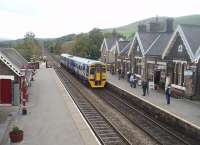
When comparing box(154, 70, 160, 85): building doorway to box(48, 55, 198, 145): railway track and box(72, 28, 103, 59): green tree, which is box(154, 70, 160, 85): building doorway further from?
box(72, 28, 103, 59): green tree

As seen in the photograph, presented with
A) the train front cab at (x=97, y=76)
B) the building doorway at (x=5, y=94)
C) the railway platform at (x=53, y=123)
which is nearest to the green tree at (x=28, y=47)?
the train front cab at (x=97, y=76)

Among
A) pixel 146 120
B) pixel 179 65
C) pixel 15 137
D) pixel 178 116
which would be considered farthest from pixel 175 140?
pixel 179 65

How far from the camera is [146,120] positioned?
2519 centimetres

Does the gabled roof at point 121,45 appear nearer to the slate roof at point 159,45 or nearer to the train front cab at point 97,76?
the slate roof at point 159,45

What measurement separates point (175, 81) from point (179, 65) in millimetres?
1635

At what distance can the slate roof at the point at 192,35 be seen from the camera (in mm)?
30670

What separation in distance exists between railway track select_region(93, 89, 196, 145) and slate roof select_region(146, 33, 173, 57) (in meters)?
6.37

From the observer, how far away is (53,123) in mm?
22734

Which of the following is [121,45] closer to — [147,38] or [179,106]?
[147,38]

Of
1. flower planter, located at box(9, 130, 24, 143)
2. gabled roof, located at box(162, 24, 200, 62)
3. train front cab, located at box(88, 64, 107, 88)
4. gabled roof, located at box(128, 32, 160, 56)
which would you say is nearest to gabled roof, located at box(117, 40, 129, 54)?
gabled roof, located at box(128, 32, 160, 56)

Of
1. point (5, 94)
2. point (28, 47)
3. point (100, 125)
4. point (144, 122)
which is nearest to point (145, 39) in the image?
point (144, 122)

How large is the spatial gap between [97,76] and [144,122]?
58.8ft

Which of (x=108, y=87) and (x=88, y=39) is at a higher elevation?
(x=88, y=39)

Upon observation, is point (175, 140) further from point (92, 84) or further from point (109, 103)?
point (92, 84)
